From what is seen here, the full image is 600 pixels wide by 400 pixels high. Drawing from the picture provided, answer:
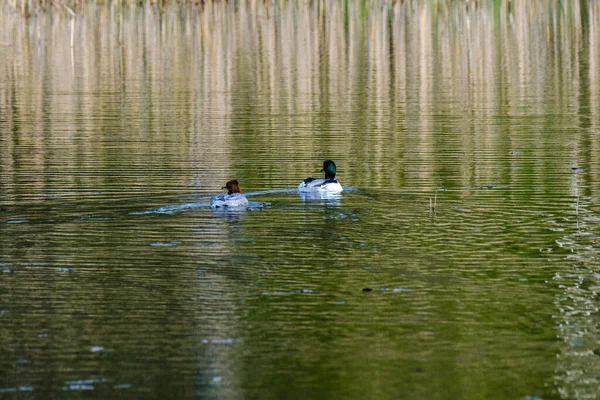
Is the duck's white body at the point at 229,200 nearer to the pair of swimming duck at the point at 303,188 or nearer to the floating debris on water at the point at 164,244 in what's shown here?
the pair of swimming duck at the point at 303,188

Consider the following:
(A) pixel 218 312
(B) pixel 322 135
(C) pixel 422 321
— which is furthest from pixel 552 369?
(B) pixel 322 135

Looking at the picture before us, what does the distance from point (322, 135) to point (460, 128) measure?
2627 mm

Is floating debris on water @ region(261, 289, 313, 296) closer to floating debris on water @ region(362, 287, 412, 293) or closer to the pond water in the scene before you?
the pond water

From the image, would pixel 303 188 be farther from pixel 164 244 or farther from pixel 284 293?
pixel 284 293

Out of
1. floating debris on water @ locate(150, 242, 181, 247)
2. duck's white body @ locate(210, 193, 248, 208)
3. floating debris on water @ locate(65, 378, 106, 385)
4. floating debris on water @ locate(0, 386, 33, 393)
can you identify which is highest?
duck's white body @ locate(210, 193, 248, 208)

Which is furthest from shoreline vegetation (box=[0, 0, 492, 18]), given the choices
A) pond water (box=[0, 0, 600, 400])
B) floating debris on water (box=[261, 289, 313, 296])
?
floating debris on water (box=[261, 289, 313, 296])

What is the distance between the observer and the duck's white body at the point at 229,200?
576 inches

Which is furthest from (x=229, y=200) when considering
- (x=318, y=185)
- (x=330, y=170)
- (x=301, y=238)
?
(x=330, y=170)

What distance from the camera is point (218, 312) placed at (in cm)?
1001

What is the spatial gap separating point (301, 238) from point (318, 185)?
2663 millimetres

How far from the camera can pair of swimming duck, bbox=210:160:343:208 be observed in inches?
577

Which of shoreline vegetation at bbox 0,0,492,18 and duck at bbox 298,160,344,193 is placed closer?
duck at bbox 298,160,344,193

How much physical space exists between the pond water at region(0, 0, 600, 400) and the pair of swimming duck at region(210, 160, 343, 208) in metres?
0.21

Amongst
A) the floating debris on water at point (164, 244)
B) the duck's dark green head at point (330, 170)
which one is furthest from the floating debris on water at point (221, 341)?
the duck's dark green head at point (330, 170)
